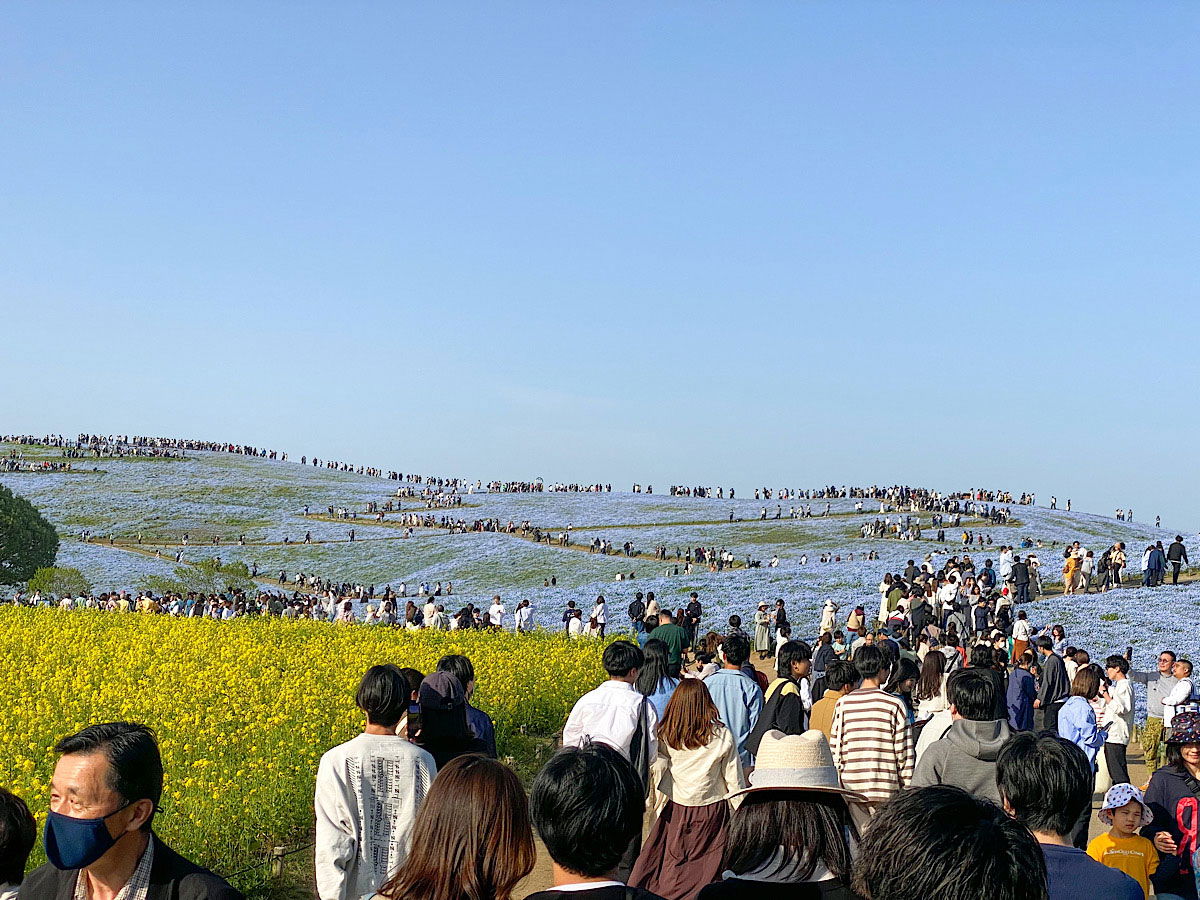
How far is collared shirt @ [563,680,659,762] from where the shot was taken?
702cm

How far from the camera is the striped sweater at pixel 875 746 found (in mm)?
6875

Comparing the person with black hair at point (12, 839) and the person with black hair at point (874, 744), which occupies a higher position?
the person with black hair at point (12, 839)

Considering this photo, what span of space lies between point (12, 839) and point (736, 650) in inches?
242

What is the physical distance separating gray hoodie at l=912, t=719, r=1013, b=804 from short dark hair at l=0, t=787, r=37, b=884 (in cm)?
455

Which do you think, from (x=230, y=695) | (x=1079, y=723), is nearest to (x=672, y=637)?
(x=230, y=695)

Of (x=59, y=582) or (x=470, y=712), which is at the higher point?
(x=470, y=712)

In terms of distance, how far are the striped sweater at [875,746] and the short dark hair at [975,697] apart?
0.44m

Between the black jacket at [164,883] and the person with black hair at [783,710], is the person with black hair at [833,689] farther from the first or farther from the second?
the black jacket at [164,883]

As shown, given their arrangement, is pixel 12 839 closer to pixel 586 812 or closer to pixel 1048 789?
pixel 586 812

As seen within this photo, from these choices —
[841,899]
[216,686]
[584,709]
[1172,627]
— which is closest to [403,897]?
[841,899]

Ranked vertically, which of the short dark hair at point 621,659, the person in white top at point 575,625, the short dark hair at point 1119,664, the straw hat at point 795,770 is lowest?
the person in white top at point 575,625

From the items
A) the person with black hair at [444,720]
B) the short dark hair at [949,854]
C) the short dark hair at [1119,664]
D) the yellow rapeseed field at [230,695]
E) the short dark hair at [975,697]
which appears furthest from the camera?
the short dark hair at [1119,664]

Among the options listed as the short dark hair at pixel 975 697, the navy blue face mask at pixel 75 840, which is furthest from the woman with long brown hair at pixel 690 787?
the navy blue face mask at pixel 75 840

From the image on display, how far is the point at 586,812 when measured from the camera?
11.2 feet
